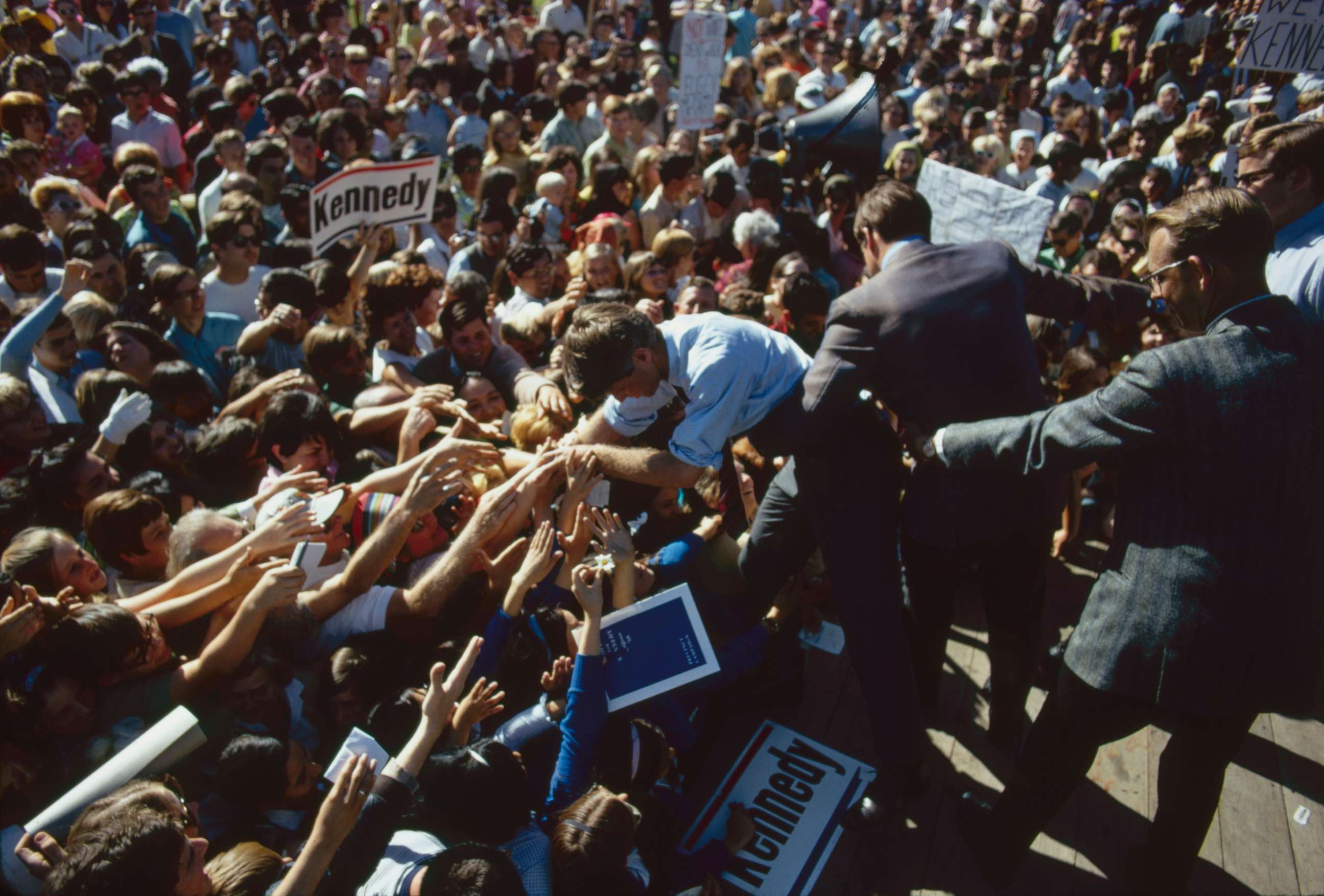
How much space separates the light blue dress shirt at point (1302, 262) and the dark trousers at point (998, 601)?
127 cm

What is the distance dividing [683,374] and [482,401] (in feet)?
4.54

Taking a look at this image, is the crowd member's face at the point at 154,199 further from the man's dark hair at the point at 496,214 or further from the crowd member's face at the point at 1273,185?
the crowd member's face at the point at 1273,185

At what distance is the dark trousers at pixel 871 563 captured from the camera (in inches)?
111

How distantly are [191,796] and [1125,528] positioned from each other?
2698 millimetres

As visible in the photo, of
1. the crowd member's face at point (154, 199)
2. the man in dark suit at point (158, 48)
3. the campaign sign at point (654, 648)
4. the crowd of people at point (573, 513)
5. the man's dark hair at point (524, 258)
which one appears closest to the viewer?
the crowd of people at point (573, 513)

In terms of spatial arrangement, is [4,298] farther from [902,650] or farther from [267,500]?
[902,650]

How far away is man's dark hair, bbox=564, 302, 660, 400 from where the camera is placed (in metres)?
2.78

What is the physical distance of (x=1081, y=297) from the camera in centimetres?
305

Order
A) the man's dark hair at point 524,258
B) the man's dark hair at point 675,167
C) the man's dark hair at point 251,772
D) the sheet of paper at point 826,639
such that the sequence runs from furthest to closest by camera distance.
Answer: the man's dark hair at point 675,167 < the man's dark hair at point 524,258 < the sheet of paper at point 826,639 < the man's dark hair at point 251,772

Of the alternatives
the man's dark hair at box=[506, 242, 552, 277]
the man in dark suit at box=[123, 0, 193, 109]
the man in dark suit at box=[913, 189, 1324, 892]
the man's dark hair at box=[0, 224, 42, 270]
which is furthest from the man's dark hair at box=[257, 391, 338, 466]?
the man in dark suit at box=[123, 0, 193, 109]

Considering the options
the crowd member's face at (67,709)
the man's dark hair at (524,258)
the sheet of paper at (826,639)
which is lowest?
the sheet of paper at (826,639)

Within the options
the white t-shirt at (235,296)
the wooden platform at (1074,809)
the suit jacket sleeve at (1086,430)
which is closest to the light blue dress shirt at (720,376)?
the suit jacket sleeve at (1086,430)

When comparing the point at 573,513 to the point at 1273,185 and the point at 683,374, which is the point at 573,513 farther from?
the point at 1273,185

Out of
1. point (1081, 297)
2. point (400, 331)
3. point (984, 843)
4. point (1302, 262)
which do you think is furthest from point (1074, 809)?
point (400, 331)
